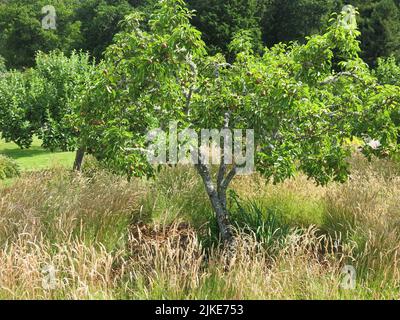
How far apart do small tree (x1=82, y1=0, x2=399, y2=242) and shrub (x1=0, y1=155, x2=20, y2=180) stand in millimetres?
6820

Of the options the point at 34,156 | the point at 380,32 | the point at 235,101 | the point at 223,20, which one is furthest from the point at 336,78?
the point at 223,20

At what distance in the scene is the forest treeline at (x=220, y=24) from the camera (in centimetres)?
3841

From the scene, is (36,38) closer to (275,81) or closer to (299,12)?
(299,12)

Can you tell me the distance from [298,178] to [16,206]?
4.80 metres

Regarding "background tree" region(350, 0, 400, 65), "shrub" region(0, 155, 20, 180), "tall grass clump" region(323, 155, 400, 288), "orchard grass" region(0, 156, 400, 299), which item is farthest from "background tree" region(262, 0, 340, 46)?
"tall grass clump" region(323, 155, 400, 288)

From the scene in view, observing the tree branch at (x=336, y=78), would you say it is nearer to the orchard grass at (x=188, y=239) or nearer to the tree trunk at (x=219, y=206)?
the orchard grass at (x=188, y=239)

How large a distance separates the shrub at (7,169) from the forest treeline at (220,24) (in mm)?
15075

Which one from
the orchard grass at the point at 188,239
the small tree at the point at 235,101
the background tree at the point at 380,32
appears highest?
the background tree at the point at 380,32

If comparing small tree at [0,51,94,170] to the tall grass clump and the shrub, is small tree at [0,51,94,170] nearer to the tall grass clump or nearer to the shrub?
the shrub

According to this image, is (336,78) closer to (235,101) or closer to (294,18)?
(235,101)

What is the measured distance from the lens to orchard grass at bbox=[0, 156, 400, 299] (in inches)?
186

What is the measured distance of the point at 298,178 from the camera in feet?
28.6

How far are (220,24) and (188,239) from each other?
35737 millimetres

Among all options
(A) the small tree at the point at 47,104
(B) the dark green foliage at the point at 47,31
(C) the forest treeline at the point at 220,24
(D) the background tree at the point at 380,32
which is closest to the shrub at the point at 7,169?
(A) the small tree at the point at 47,104
